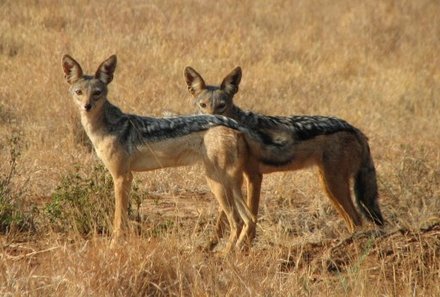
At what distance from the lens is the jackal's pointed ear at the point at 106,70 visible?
321 inches

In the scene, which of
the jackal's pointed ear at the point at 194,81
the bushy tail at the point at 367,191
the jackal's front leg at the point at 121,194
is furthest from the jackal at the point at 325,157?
the jackal's front leg at the point at 121,194

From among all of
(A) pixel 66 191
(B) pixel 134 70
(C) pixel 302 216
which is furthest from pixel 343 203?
(B) pixel 134 70

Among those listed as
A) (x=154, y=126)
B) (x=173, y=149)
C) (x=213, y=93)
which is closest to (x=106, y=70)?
(x=154, y=126)

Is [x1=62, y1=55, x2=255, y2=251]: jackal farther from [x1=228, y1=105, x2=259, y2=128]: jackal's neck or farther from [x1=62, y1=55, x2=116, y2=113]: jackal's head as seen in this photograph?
[x1=228, y1=105, x2=259, y2=128]: jackal's neck

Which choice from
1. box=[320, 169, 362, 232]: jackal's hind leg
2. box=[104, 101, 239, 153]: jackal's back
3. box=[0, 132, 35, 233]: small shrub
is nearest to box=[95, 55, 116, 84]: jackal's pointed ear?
box=[104, 101, 239, 153]: jackal's back

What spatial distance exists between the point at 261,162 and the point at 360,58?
9.01 meters

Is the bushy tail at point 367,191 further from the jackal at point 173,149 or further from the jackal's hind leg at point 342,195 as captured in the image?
the jackal at point 173,149

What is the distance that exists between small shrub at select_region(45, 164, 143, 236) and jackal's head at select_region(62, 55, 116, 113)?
0.65m

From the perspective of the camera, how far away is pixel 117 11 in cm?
1739

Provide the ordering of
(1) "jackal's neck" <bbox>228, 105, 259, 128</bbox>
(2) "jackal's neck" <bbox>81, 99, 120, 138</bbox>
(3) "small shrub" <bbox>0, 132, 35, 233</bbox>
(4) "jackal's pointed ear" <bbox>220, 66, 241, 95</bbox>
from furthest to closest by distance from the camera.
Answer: (4) "jackal's pointed ear" <bbox>220, 66, 241, 95</bbox> < (1) "jackal's neck" <bbox>228, 105, 259, 128</bbox> < (2) "jackal's neck" <bbox>81, 99, 120, 138</bbox> < (3) "small shrub" <bbox>0, 132, 35, 233</bbox>

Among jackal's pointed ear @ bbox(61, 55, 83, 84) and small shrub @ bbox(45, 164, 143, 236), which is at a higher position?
jackal's pointed ear @ bbox(61, 55, 83, 84)

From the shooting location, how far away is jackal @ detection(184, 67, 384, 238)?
8.29m

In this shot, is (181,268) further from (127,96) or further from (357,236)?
(127,96)

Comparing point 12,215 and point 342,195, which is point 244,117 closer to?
point 342,195
